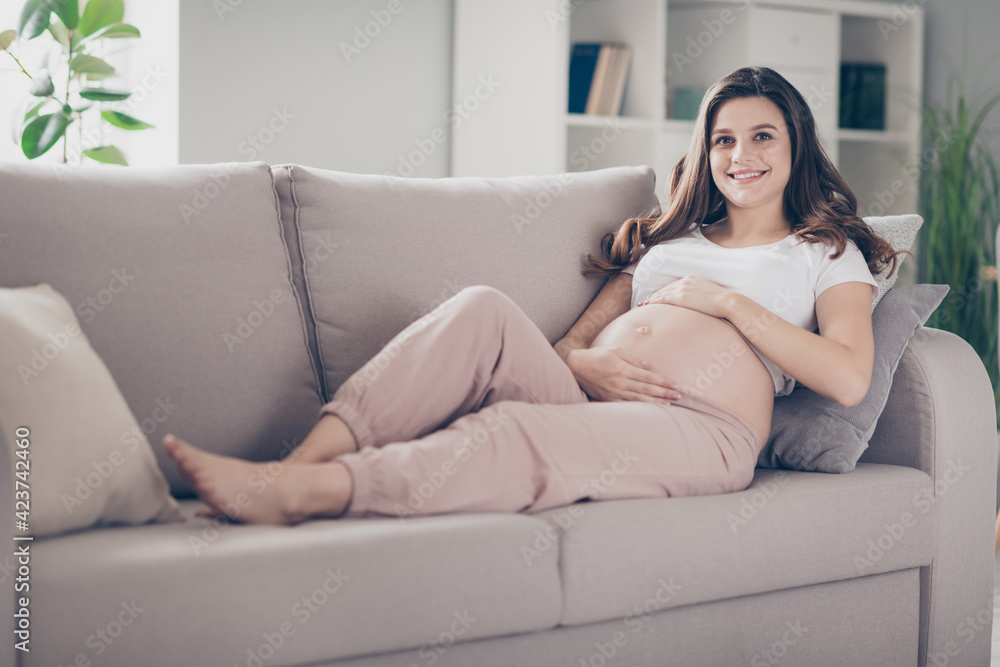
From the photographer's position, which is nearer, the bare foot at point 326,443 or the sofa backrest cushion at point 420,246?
the bare foot at point 326,443

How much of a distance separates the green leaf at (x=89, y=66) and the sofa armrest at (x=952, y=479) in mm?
2133

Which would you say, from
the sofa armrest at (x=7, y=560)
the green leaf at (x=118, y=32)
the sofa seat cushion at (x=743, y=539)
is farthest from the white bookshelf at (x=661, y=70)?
the sofa armrest at (x=7, y=560)

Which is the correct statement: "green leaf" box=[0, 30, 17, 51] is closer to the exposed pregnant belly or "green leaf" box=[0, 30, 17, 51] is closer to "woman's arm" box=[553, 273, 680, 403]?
"woman's arm" box=[553, 273, 680, 403]

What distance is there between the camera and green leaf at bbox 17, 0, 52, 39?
2.22 m

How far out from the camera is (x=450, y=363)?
1257mm

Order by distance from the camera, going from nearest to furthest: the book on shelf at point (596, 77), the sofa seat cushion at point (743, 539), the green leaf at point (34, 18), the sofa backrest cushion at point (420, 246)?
the sofa seat cushion at point (743, 539), the sofa backrest cushion at point (420, 246), the green leaf at point (34, 18), the book on shelf at point (596, 77)

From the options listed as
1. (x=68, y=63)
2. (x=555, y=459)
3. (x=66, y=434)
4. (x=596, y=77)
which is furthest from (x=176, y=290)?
(x=596, y=77)

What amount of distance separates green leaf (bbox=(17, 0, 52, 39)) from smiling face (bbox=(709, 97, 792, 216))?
5.64 ft

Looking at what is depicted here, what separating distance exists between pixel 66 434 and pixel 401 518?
1.38 feet

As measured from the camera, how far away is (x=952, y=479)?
1.48m

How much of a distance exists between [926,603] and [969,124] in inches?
101

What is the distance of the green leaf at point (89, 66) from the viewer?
7.76 ft

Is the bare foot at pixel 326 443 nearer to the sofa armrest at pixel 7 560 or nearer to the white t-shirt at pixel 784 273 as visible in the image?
the sofa armrest at pixel 7 560

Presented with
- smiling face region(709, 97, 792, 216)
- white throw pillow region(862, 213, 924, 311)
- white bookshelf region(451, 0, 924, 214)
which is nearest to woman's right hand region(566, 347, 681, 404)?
smiling face region(709, 97, 792, 216)
